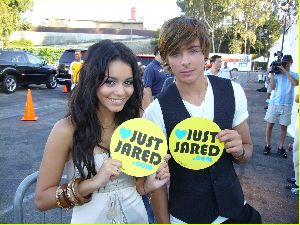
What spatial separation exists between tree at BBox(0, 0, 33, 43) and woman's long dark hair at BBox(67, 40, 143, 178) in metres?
23.2

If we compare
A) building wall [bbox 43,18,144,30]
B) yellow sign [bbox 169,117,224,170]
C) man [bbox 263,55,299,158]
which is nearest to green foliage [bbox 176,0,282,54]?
building wall [bbox 43,18,144,30]

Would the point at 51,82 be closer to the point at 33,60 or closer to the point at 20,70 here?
the point at 33,60

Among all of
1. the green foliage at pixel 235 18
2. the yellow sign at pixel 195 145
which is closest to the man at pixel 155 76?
the yellow sign at pixel 195 145

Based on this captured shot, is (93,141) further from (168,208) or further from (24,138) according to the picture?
(24,138)

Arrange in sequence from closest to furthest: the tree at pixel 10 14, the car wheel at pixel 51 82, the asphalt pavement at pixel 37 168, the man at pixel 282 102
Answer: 1. the asphalt pavement at pixel 37 168
2. the man at pixel 282 102
3. the car wheel at pixel 51 82
4. the tree at pixel 10 14

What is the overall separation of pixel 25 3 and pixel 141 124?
25.1 meters

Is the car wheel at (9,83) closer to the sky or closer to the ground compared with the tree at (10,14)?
closer to the ground

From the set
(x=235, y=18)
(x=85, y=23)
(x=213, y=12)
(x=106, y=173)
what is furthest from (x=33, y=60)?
(x=85, y=23)

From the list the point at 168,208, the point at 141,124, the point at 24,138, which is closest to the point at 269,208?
the point at 168,208

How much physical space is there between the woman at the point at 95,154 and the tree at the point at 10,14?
917 inches

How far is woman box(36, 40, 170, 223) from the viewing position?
1.44m

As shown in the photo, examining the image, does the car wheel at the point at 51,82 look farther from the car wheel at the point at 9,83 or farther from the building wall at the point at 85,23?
the building wall at the point at 85,23

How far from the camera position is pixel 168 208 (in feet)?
5.42

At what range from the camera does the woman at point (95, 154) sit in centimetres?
144
